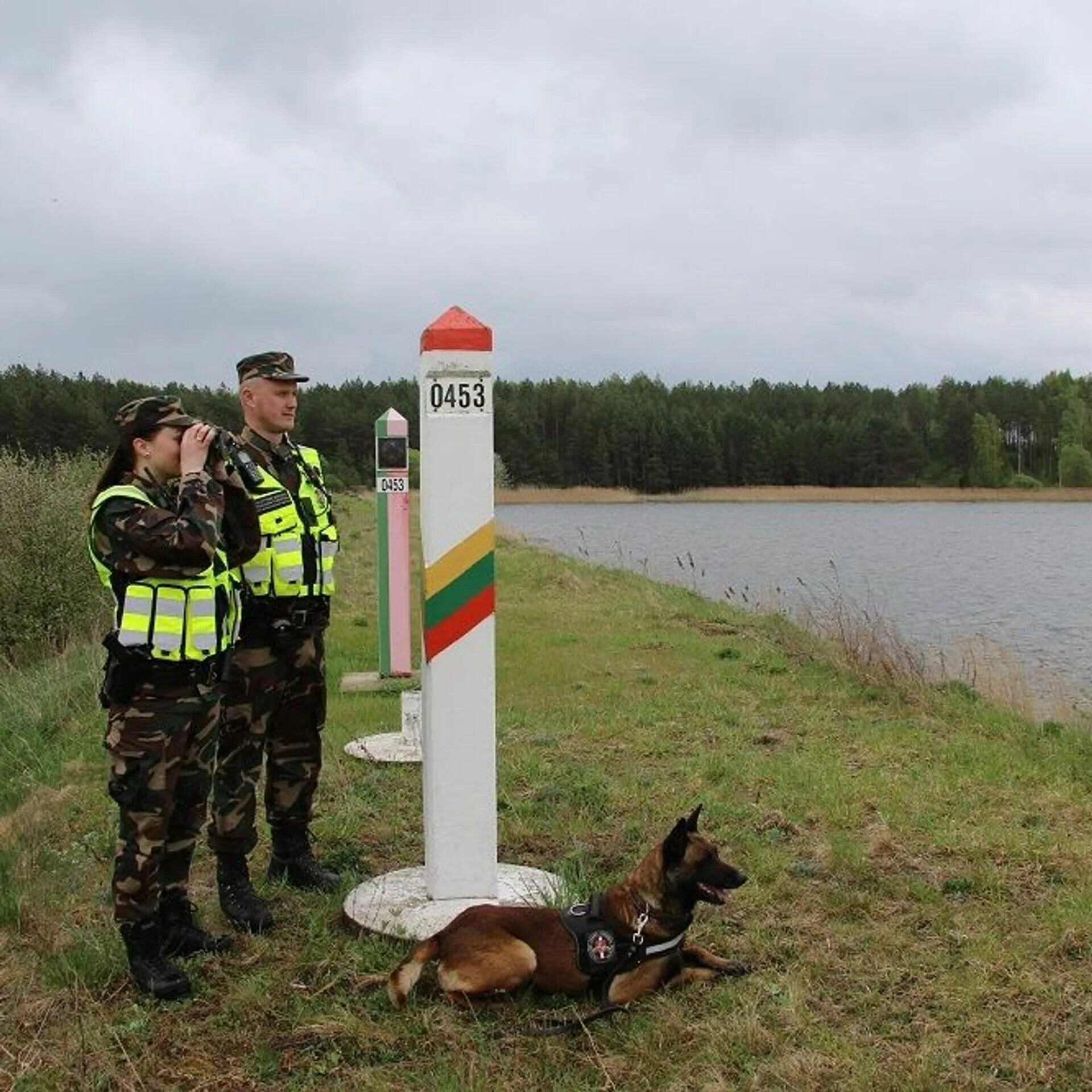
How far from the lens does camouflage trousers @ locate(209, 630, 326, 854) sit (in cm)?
423

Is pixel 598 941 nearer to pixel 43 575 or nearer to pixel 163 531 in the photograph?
pixel 163 531

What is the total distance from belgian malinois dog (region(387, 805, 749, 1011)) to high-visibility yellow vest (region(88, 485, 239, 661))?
1.21 m

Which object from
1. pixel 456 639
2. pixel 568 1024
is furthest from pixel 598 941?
pixel 456 639

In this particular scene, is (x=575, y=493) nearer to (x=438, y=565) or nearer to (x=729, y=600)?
(x=729, y=600)

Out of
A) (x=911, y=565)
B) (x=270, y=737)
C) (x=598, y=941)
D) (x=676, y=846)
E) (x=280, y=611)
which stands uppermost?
(x=280, y=611)

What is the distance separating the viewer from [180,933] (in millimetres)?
3898

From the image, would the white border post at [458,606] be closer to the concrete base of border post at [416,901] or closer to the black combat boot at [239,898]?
the concrete base of border post at [416,901]

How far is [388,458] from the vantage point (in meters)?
8.97

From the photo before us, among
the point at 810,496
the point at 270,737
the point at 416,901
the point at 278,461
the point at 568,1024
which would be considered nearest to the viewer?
the point at 568,1024

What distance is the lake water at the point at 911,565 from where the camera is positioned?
1420cm

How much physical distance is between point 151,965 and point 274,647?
46.9 inches

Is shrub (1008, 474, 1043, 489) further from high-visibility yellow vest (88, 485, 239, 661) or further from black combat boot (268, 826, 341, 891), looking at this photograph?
high-visibility yellow vest (88, 485, 239, 661)

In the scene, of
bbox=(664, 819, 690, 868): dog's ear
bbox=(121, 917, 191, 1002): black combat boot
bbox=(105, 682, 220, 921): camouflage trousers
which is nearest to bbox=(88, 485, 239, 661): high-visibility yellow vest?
bbox=(105, 682, 220, 921): camouflage trousers

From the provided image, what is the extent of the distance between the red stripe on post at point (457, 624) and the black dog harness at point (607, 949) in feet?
3.58
